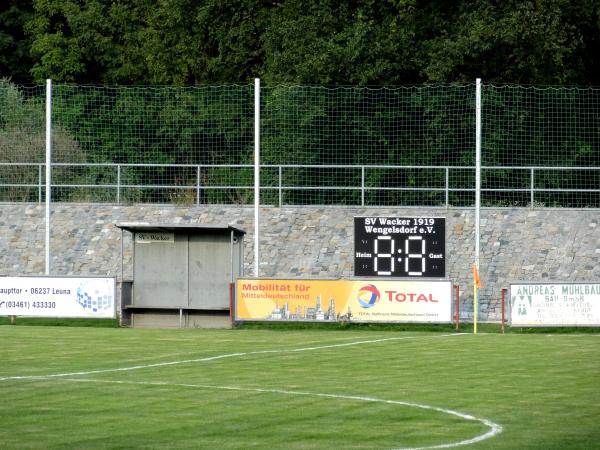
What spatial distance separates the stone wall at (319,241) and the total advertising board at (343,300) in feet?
15.8

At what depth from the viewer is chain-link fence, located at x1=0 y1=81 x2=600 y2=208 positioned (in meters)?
41.8

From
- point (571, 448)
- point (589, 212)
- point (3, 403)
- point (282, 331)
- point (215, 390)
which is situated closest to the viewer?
point (571, 448)

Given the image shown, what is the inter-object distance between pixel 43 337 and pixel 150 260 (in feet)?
21.7

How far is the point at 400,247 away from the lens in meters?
34.4

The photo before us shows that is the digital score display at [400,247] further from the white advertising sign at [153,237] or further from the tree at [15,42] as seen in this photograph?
the tree at [15,42]

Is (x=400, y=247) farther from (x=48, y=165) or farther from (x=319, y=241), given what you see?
(x=48, y=165)

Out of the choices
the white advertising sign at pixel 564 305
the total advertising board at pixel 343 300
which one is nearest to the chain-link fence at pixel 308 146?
the total advertising board at pixel 343 300

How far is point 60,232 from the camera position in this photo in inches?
1689

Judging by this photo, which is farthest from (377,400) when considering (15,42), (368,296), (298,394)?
(15,42)

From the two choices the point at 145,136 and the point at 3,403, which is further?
the point at 145,136

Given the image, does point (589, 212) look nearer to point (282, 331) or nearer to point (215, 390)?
point (282, 331)

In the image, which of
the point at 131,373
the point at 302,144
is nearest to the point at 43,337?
the point at 131,373

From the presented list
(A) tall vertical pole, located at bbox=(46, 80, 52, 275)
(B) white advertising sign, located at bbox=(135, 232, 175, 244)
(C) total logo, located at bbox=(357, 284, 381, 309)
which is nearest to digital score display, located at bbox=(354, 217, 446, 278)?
(C) total logo, located at bbox=(357, 284, 381, 309)

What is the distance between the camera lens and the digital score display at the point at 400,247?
34.3 metres
